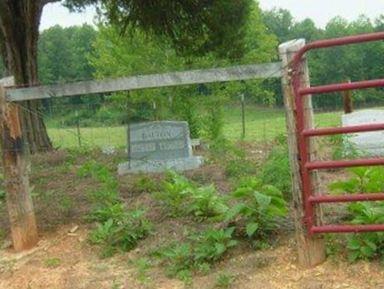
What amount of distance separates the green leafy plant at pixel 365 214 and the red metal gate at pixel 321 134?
0.15m

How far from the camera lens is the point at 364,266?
521cm

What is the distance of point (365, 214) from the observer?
5.48m

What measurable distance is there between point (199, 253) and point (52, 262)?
1693mm

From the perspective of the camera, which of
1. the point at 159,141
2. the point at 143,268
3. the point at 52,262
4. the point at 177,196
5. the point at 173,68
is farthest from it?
the point at 173,68

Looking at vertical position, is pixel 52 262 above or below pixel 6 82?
below

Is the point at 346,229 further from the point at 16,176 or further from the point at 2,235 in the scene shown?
the point at 2,235

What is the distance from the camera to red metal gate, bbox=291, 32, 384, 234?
200 inches

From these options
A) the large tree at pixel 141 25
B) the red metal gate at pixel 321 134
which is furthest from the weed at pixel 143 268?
the large tree at pixel 141 25

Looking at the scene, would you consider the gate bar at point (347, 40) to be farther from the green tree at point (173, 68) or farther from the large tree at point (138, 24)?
the large tree at point (138, 24)

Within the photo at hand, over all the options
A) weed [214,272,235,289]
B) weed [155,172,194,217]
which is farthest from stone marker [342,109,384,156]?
weed [214,272,235,289]

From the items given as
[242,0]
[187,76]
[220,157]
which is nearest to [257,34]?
[242,0]

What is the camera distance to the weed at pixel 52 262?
651cm

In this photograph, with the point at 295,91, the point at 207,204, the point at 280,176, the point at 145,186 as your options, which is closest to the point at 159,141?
the point at 145,186

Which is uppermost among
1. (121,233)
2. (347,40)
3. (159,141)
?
(347,40)
